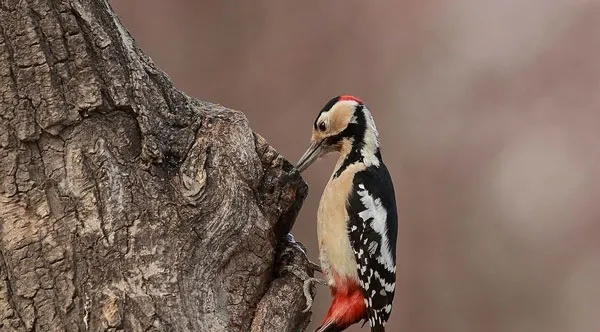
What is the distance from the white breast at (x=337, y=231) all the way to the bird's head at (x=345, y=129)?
8 centimetres

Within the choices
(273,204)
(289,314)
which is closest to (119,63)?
(273,204)

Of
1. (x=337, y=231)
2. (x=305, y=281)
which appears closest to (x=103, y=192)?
(x=305, y=281)

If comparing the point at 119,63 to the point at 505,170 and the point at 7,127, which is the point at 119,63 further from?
the point at 505,170

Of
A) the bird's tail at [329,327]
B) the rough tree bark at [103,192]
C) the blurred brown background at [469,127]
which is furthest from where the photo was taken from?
the blurred brown background at [469,127]

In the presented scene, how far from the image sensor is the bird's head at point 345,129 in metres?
2.59

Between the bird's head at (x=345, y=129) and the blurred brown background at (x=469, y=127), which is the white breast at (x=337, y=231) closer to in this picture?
the bird's head at (x=345, y=129)

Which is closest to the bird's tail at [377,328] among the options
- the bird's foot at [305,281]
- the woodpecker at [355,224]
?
the woodpecker at [355,224]

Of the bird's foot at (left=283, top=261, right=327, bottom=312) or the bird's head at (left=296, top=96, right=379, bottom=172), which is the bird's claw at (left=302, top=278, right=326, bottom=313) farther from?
the bird's head at (left=296, top=96, right=379, bottom=172)

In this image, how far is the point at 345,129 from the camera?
2.59m

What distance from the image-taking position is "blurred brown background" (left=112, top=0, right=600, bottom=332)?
4387 mm

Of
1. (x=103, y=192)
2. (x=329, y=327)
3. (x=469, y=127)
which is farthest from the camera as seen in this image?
(x=469, y=127)

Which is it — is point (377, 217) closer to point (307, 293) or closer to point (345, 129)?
point (345, 129)

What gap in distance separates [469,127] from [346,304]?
219 cm

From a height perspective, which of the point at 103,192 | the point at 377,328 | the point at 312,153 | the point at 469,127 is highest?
the point at 469,127
